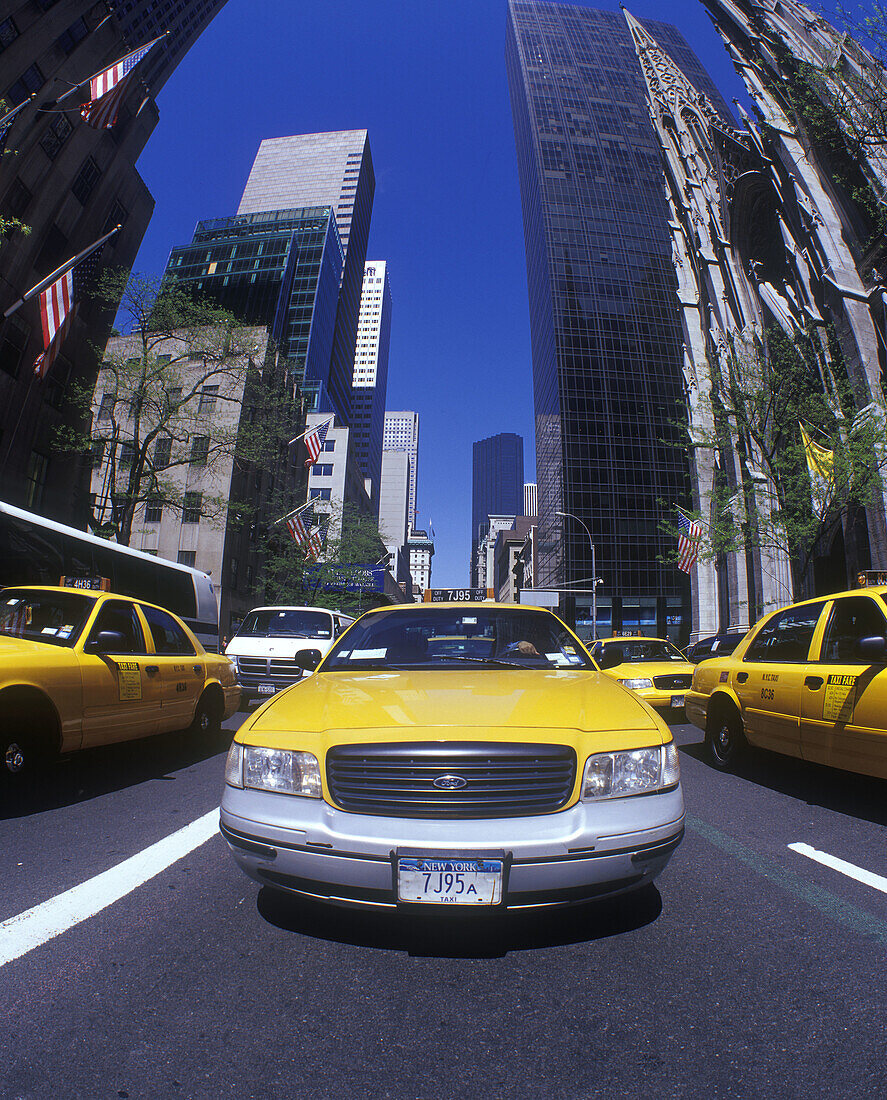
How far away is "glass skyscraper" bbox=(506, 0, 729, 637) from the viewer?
63.0 metres

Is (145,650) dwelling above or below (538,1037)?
above

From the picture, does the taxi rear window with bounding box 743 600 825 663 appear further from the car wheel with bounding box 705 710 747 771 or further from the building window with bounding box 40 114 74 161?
the building window with bounding box 40 114 74 161

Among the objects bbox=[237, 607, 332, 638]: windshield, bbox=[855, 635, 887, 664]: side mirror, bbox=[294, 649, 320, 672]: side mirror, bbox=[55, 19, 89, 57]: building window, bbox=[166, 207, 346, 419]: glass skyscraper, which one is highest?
bbox=[166, 207, 346, 419]: glass skyscraper

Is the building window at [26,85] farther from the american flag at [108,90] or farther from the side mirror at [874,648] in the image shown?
the side mirror at [874,648]

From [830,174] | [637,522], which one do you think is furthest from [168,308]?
[637,522]

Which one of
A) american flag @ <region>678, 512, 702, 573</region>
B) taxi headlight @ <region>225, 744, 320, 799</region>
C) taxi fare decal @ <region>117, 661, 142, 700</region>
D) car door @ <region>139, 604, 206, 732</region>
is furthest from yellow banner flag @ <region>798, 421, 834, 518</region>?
taxi headlight @ <region>225, 744, 320, 799</region>

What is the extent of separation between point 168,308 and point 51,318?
9935 mm

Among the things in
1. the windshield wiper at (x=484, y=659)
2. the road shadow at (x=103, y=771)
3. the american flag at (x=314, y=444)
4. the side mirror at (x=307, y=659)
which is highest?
the american flag at (x=314, y=444)

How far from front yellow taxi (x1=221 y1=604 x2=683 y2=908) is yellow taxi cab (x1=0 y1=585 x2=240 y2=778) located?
256 cm

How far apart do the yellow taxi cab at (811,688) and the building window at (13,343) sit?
26001mm

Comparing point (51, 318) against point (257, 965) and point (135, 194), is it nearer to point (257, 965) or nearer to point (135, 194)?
point (257, 965)

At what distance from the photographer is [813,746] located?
15.3ft

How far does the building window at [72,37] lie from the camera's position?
22.6m

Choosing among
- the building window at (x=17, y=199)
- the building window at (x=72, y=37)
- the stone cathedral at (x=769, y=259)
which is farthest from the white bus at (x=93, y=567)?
the building window at (x=72, y=37)
